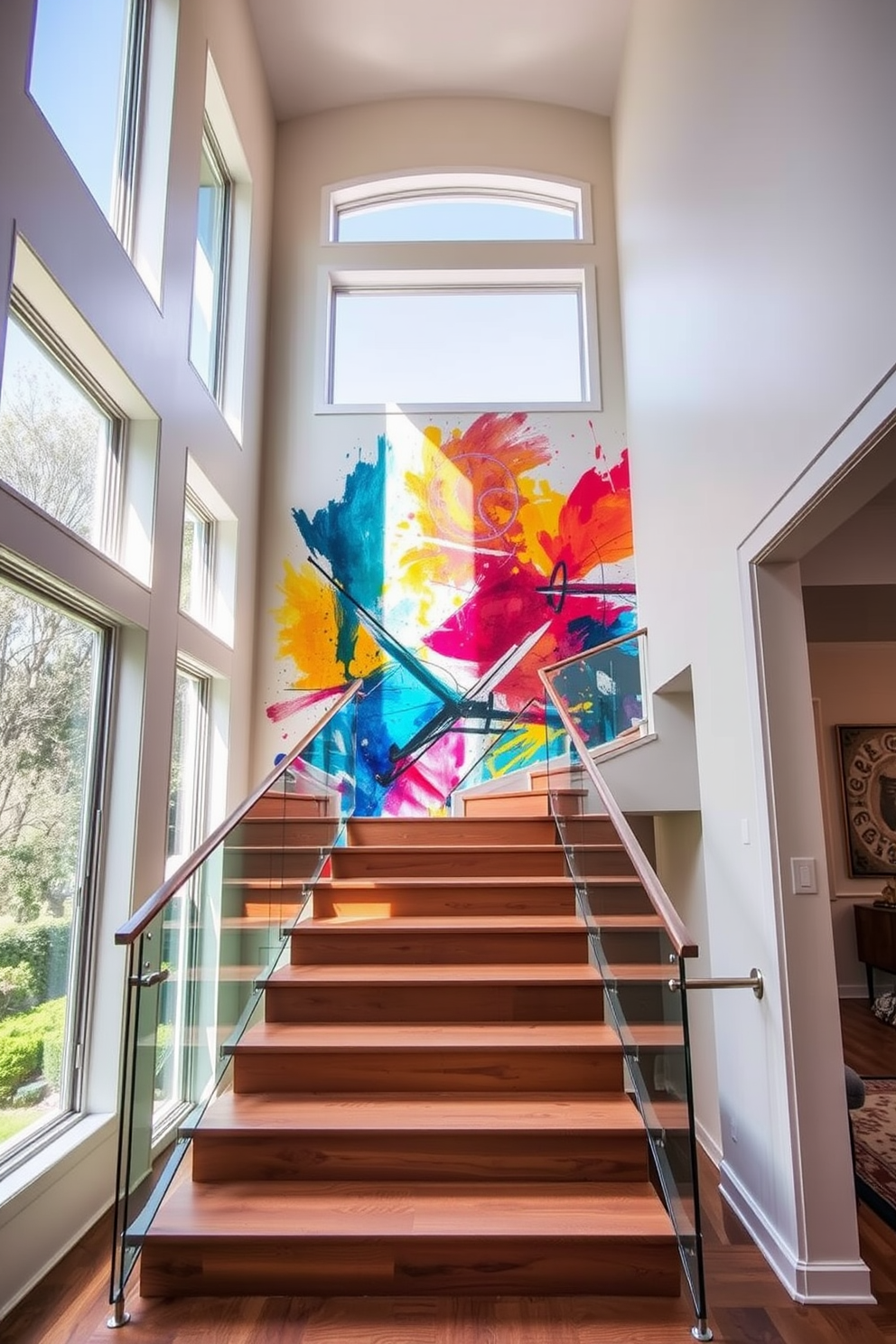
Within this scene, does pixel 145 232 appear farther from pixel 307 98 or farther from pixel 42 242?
pixel 307 98

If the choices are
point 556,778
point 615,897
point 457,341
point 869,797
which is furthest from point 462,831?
point 869,797

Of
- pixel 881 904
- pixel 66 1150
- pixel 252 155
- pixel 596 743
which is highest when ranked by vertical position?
pixel 252 155

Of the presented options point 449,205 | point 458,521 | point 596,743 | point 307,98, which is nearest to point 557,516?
point 458,521

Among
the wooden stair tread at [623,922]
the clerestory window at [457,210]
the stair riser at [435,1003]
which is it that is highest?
the clerestory window at [457,210]

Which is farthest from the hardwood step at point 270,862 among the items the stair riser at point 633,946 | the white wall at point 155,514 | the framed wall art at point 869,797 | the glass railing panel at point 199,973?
the framed wall art at point 869,797

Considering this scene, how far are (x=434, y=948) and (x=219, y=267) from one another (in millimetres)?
5135

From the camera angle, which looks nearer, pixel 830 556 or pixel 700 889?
pixel 830 556

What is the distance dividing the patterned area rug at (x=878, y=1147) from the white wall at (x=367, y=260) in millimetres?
4468

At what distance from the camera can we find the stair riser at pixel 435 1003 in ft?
11.8

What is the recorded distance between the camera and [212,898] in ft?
10.9

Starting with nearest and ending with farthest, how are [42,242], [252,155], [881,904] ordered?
[42,242] → [252,155] → [881,904]

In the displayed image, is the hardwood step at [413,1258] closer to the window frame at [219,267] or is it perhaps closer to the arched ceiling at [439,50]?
the window frame at [219,267]

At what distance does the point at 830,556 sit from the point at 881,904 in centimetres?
517

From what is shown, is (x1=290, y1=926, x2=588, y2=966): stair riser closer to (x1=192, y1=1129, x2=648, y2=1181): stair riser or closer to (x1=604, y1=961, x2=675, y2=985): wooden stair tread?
(x1=604, y1=961, x2=675, y2=985): wooden stair tread
